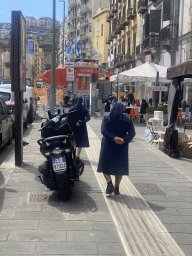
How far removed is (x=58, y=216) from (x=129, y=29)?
1416 inches

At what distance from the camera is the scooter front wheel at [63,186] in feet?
17.5

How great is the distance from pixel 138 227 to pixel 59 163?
154 cm

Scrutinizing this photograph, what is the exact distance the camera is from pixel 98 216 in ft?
16.0

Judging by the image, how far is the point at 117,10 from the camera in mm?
44000

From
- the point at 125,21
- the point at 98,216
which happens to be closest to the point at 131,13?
the point at 125,21

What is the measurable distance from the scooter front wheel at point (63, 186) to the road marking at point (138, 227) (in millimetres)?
652

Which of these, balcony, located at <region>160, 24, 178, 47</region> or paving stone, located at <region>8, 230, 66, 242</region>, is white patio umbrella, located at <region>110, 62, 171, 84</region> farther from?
paving stone, located at <region>8, 230, 66, 242</region>

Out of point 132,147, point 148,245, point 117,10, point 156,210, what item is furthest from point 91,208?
point 117,10

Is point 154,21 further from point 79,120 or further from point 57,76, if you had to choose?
point 79,120

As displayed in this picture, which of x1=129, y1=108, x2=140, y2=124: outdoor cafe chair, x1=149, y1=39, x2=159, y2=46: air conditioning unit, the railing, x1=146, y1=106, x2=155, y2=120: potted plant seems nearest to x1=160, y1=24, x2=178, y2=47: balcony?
x1=149, y1=39, x2=159, y2=46: air conditioning unit

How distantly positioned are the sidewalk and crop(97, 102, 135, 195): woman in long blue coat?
498 millimetres

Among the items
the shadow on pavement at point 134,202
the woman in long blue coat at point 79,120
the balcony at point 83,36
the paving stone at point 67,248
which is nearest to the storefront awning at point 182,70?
the woman in long blue coat at point 79,120

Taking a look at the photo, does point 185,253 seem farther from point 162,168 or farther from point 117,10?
point 117,10

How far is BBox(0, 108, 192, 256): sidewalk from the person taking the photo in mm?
3893
